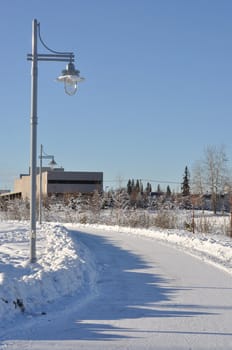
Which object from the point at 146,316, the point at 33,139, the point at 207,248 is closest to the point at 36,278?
the point at 146,316

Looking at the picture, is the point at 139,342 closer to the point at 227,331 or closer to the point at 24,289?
the point at 227,331

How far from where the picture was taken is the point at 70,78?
464 inches

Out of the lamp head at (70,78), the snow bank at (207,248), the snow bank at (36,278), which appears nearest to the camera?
the snow bank at (36,278)

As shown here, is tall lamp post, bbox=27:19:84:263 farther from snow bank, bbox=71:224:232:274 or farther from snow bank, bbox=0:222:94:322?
snow bank, bbox=71:224:232:274

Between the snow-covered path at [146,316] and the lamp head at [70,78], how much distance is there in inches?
179

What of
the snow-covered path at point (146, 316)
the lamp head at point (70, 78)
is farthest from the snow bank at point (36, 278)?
the lamp head at point (70, 78)

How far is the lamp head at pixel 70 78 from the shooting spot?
1180 cm

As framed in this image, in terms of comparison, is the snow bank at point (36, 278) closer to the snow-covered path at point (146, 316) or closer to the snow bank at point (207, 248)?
the snow-covered path at point (146, 316)

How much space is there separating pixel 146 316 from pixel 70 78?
589 centimetres

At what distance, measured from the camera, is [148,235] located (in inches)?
1151

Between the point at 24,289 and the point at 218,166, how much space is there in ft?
253

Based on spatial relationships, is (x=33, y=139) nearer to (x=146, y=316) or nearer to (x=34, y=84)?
(x=34, y=84)

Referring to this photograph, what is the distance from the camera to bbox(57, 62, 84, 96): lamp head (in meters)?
11.8

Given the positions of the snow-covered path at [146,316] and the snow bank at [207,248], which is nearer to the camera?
the snow-covered path at [146,316]
